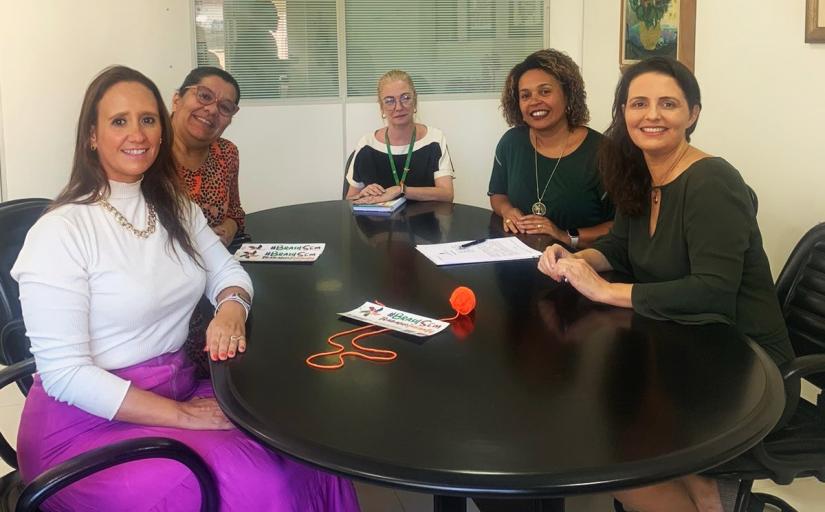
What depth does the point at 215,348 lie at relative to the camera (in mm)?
1496

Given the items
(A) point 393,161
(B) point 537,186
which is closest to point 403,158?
(A) point 393,161

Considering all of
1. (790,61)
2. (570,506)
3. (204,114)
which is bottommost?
(570,506)

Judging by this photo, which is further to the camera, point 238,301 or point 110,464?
point 238,301

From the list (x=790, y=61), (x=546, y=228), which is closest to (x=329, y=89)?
(x=546, y=228)

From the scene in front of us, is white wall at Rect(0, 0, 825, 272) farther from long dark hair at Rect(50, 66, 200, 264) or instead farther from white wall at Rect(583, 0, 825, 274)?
long dark hair at Rect(50, 66, 200, 264)

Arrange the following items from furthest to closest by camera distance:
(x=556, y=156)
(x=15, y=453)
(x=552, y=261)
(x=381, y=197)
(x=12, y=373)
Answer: (x=381, y=197), (x=556, y=156), (x=552, y=261), (x=15, y=453), (x=12, y=373)

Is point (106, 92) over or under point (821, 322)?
over

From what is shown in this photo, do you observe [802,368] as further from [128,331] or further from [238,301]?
[128,331]

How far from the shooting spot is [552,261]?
193cm

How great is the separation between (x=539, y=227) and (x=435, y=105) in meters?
2.17

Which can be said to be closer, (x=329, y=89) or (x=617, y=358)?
(x=617, y=358)

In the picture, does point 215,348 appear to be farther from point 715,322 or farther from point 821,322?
point 821,322

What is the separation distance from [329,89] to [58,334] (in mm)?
3175

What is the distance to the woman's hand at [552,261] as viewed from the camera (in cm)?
190
